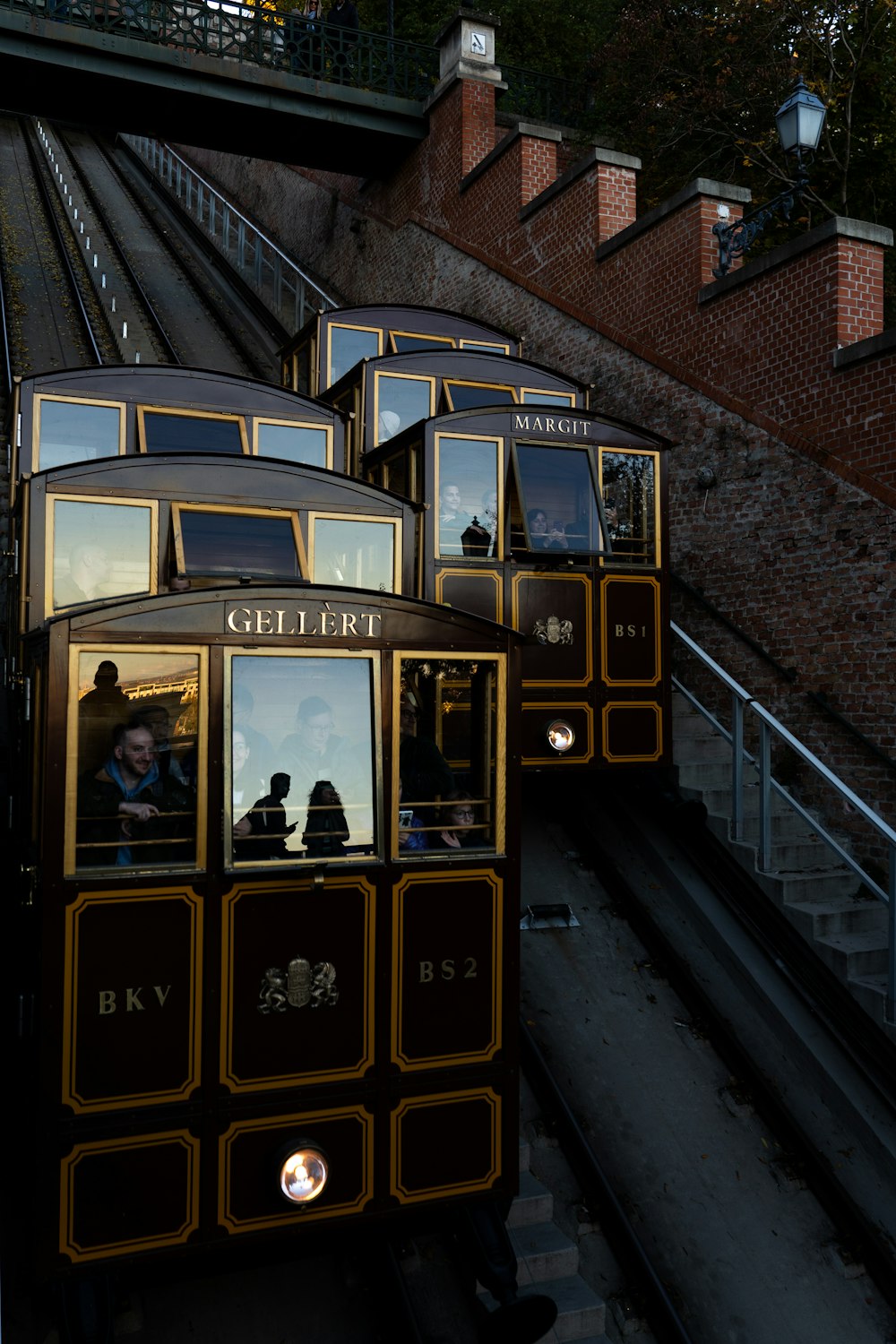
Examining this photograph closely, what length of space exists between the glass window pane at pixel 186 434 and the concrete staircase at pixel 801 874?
4666 millimetres

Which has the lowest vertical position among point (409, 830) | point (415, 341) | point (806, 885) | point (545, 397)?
point (806, 885)

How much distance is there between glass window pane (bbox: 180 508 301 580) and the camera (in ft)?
22.8

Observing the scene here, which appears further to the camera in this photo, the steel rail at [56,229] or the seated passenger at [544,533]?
the steel rail at [56,229]

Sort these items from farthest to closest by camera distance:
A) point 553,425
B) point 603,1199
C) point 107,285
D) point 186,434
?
point 107,285 < point 553,425 < point 186,434 < point 603,1199

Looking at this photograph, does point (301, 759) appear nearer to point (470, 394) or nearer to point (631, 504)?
point (631, 504)

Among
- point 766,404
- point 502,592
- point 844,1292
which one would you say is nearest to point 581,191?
point 766,404

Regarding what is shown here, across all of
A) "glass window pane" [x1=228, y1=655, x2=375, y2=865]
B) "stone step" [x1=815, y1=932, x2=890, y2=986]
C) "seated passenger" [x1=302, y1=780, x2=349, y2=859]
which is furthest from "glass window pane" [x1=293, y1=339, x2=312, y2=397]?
"seated passenger" [x1=302, y1=780, x2=349, y2=859]

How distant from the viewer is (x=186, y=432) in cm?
888

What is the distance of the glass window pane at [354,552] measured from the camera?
7477 mm

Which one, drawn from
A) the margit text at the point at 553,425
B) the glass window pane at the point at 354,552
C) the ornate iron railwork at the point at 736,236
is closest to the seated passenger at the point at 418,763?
the glass window pane at the point at 354,552

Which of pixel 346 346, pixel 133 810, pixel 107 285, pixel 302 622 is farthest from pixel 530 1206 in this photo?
pixel 107 285

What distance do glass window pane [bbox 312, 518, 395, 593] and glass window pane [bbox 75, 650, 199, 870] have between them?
2.79m

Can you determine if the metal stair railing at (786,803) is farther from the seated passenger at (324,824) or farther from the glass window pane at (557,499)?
the seated passenger at (324,824)

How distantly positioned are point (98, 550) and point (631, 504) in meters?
4.58
